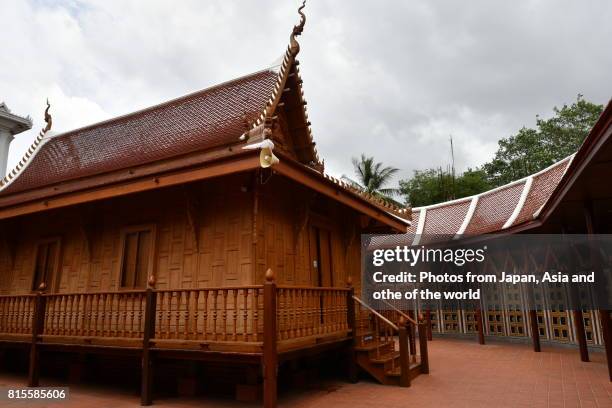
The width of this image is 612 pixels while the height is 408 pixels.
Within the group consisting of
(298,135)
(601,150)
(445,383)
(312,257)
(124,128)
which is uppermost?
(124,128)

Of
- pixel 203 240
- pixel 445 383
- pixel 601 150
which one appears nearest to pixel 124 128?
pixel 203 240

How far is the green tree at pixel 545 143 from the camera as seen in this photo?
25.8m

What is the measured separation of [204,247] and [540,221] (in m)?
6.81

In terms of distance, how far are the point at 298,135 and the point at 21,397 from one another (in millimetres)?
6296

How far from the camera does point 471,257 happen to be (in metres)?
13.2

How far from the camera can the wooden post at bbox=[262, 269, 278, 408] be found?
15.9 feet

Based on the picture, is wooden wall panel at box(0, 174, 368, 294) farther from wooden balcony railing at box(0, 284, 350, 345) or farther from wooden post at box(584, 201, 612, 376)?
wooden post at box(584, 201, 612, 376)

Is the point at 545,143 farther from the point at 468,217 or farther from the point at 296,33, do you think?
the point at 296,33

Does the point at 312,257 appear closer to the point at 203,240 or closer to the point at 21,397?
the point at 203,240

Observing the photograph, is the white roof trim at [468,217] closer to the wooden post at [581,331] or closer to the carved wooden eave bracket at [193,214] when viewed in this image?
the wooden post at [581,331]

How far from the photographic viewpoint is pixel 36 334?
6.82 meters

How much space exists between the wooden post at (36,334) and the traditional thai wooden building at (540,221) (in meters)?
7.97

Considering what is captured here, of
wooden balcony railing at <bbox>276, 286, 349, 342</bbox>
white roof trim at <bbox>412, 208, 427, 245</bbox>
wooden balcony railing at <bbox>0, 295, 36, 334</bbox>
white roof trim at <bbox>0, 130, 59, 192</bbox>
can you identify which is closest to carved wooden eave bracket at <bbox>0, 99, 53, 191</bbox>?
white roof trim at <bbox>0, 130, 59, 192</bbox>

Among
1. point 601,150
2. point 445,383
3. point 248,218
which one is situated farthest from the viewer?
point 445,383
